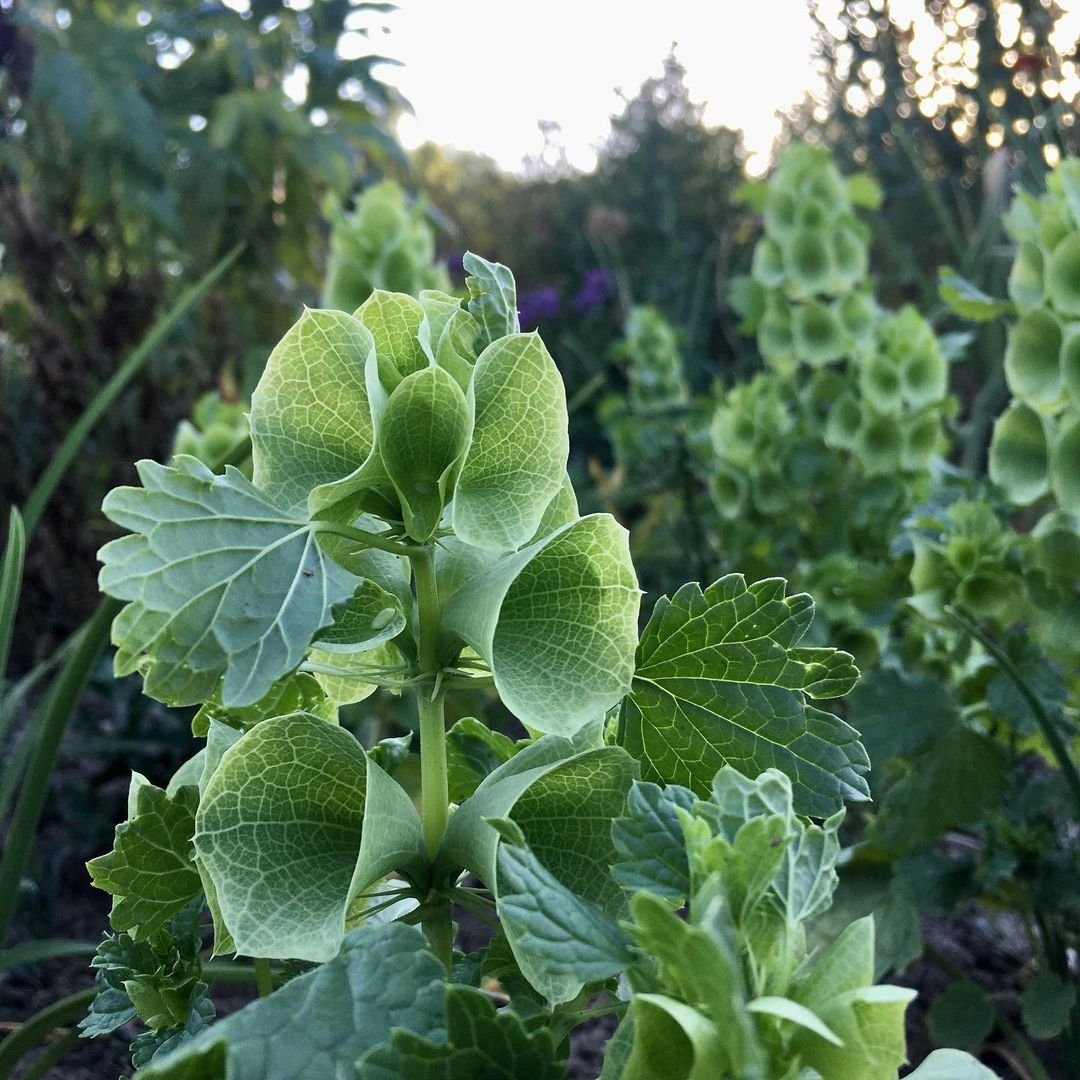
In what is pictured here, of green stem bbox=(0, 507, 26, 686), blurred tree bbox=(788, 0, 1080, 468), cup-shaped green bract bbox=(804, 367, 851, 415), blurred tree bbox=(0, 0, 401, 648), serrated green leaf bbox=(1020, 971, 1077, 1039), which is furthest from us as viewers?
blurred tree bbox=(788, 0, 1080, 468)

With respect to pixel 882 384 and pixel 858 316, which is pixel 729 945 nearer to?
pixel 882 384

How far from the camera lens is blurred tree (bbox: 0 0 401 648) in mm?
1667

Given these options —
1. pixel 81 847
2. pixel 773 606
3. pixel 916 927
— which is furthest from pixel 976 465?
pixel 773 606

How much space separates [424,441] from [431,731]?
8 cm

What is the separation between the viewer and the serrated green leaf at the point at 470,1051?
0.66ft

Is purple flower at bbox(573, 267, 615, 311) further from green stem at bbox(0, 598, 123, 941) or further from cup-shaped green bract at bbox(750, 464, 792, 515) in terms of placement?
green stem at bbox(0, 598, 123, 941)

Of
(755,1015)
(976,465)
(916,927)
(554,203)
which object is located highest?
(554,203)

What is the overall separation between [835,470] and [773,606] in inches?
41.9

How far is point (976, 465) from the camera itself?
183 centimetres

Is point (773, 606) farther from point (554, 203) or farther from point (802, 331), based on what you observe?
point (554, 203)

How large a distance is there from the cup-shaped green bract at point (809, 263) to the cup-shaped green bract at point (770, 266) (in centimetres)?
2

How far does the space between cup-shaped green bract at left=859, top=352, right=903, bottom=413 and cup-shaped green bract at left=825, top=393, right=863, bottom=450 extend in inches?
1.6

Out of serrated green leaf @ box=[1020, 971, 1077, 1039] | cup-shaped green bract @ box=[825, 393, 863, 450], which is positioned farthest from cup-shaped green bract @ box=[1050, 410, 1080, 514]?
cup-shaped green bract @ box=[825, 393, 863, 450]

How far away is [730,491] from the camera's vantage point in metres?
1.43
